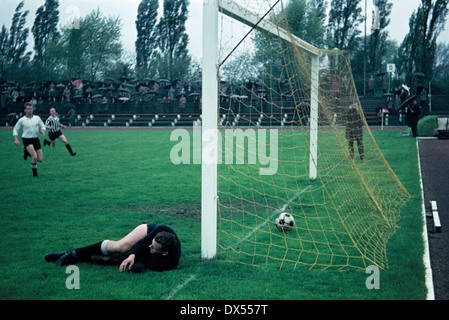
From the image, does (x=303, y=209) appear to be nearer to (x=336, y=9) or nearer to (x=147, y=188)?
(x=147, y=188)

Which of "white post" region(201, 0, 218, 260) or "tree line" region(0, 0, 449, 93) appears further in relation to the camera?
"tree line" region(0, 0, 449, 93)

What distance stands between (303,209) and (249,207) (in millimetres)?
1020

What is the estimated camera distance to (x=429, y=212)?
7.95 metres

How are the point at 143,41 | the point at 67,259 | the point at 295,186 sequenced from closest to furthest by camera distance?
the point at 67,259
the point at 295,186
the point at 143,41

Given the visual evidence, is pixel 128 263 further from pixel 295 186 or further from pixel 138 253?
pixel 295 186

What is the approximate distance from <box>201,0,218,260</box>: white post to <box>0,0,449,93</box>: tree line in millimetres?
44097

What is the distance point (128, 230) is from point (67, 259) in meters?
1.58

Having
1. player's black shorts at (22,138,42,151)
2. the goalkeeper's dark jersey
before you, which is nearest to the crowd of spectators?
player's black shorts at (22,138,42,151)

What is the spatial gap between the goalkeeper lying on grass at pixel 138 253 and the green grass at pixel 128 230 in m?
0.12

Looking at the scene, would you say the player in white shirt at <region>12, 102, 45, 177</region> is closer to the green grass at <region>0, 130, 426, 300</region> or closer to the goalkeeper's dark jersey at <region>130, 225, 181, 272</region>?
the green grass at <region>0, 130, 426, 300</region>

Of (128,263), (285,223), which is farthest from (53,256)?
(285,223)

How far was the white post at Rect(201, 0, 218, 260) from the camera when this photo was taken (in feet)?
17.5

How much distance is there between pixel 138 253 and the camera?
17.1ft

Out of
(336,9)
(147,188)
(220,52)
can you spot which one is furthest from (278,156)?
(336,9)
